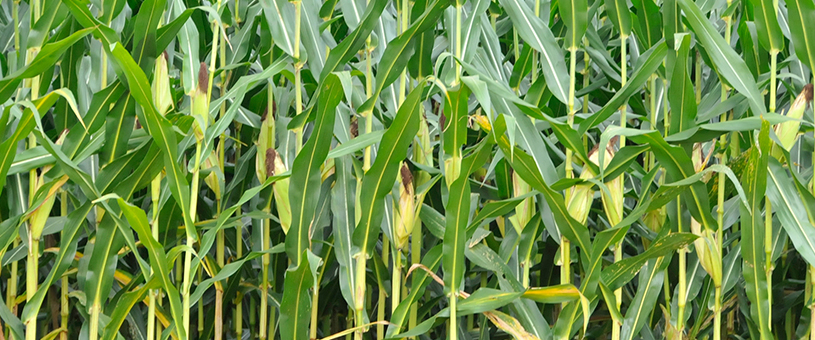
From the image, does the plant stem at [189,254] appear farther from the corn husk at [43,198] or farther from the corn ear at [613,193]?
the corn ear at [613,193]

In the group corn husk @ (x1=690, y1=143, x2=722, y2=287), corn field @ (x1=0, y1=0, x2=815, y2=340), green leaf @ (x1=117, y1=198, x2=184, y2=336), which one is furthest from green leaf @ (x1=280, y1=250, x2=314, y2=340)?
corn husk @ (x1=690, y1=143, x2=722, y2=287)

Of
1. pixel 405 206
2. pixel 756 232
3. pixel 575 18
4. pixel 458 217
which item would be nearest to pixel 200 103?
pixel 405 206

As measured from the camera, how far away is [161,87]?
1.61m

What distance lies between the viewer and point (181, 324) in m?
1.53

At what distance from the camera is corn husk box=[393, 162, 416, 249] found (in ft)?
5.27

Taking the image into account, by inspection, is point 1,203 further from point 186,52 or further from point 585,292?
point 585,292

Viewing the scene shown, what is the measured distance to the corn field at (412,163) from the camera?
4.74 feet

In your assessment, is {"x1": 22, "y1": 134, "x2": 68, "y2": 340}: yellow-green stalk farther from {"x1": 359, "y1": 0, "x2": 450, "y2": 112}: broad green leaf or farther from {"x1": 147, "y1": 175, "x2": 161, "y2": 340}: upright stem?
{"x1": 359, "y1": 0, "x2": 450, "y2": 112}: broad green leaf

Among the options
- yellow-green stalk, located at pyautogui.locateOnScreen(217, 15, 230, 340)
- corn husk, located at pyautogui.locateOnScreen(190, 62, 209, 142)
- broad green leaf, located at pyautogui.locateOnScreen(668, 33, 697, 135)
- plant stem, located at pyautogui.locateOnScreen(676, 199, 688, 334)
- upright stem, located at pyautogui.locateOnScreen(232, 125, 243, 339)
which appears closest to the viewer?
broad green leaf, located at pyautogui.locateOnScreen(668, 33, 697, 135)

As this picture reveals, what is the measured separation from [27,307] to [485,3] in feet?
4.33

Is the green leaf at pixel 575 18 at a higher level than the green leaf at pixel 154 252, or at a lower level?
higher

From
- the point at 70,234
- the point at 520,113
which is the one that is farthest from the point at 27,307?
the point at 520,113

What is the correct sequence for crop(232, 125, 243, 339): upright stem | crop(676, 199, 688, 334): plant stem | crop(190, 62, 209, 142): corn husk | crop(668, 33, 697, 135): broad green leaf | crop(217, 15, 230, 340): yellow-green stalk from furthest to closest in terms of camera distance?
crop(232, 125, 243, 339): upright stem, crop(217, 15, 230, 340): yellow-green stalk, crop(676, 199, 688, 334): plant stem, crop(190, 62, 209, 142): corn husk, crop(668, 33, 697, 135): broad green leaf

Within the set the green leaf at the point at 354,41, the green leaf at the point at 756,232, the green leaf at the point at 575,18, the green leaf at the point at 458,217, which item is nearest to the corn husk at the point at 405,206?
the green leaf at the point at 458,217
